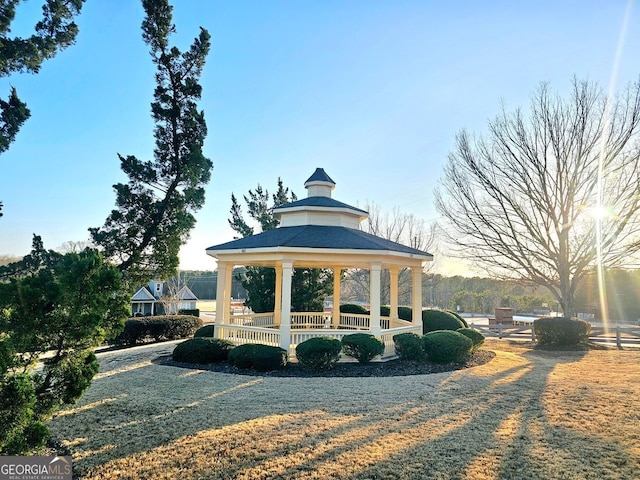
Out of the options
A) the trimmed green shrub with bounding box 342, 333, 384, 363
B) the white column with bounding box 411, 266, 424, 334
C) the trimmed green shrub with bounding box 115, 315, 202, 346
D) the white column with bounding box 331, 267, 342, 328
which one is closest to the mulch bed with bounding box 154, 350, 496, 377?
the trimmed green shrub with bounding box 342, 333, 384, 363

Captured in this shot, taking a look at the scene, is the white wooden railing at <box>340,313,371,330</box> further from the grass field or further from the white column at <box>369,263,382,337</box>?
the grass field

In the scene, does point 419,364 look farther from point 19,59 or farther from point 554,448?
point 19,59

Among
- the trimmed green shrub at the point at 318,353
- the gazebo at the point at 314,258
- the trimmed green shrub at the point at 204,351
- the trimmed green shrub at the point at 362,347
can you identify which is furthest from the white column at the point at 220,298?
the trimmed green shrub at the point at 362,347

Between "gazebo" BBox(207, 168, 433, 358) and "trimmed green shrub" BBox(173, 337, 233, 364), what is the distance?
1.41 metres

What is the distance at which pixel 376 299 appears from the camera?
12.3 m

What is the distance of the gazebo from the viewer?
1202 centimetres

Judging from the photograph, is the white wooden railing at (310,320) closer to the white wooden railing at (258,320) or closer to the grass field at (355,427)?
the white wooden railing at (258,320)

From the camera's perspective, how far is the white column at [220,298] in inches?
528

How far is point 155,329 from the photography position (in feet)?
57.0

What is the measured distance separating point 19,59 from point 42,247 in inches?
131

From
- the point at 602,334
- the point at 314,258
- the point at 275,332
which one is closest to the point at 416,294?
the point at 314,258

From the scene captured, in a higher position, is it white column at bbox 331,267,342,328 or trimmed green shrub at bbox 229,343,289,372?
white column at bbox 331,267,342,328

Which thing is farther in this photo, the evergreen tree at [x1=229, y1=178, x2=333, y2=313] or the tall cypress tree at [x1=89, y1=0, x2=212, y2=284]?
the evergreen tree at [x1=229, y1=178, x2=333, y2=313]

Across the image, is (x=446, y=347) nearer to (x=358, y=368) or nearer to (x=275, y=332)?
(x=358, y=368)
